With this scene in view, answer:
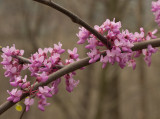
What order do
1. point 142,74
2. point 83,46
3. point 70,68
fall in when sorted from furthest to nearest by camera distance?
point 83,46
point 142,74
point 70,68

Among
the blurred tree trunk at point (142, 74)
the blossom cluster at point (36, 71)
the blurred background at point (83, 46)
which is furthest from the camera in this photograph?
the blurred tree trunk at point (142, 74)

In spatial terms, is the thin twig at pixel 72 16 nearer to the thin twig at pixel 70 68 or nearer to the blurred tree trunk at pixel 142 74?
the thin twig at pixel 70 68

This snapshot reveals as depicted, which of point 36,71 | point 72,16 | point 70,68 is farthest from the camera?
point 36,71

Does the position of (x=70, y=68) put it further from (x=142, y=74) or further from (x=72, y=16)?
(x=142, y=74)

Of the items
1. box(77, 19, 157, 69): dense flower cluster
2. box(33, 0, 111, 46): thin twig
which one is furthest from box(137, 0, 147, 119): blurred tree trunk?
box(33, 0, 111, 46): thin twig

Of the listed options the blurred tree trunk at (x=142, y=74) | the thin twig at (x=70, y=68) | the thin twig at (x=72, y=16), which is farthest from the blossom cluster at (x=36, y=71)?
the blurred tree trunk at (x=142, y=74)

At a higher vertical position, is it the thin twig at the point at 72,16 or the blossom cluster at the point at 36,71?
the thin twig at the point at 72,16

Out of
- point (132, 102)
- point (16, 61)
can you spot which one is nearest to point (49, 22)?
point (132, 102)

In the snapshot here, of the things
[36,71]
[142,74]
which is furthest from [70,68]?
[142,74]

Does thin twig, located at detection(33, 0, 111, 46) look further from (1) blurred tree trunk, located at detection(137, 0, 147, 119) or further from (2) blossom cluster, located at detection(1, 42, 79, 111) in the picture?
(1) blurred tree trunk, located at detection(137, 0, 147, 119)

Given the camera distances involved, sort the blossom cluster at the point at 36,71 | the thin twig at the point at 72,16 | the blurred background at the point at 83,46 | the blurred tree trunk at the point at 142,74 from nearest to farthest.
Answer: the thin twig at the point at 72,16
the blossom cluster at the point at 36,71
the blurred background at the point at 83,46
the blurred tree trunk at the point at 142,74

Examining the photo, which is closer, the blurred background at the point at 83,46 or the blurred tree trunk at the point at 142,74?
the blurred background at the point at 83,46

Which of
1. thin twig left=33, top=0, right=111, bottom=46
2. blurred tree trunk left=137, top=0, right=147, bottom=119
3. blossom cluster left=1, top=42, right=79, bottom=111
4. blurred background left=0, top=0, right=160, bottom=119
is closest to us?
thin twig left=33, top=0, right=111, bottom=46

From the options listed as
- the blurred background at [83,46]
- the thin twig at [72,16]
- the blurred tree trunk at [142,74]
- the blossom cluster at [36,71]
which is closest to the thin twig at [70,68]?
the blossom cluster at [36,71]
